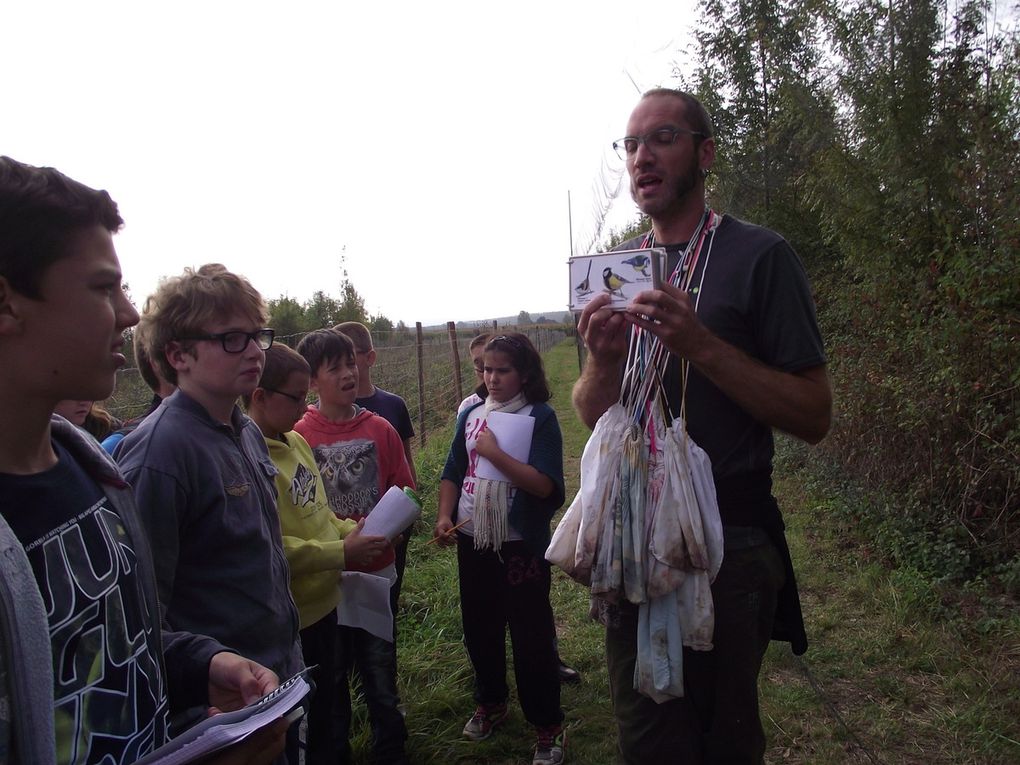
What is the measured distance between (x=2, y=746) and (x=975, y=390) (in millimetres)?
4730

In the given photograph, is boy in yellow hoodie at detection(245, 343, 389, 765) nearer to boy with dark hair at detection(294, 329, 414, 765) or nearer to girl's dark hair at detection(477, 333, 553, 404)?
boy with dark hair at detection(294, 329, 414, 765)

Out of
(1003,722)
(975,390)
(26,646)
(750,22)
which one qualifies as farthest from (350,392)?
(750,22)

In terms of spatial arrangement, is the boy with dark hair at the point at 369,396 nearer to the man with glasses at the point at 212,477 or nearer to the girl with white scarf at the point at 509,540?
the girl with white scarf at the point at 509,540

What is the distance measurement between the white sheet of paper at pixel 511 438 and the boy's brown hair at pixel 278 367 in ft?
3.23

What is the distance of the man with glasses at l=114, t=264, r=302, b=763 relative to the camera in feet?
5.85

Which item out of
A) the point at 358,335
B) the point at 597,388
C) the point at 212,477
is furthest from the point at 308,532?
the point at 358,335

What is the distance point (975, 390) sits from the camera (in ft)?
13.9

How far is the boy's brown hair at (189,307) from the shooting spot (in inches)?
78.2

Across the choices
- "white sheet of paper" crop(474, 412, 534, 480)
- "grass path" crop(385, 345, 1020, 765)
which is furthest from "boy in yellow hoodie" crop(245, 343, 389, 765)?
"white sheet of paper" crop(474, 412, 534, 480)

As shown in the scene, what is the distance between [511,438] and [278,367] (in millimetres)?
1116

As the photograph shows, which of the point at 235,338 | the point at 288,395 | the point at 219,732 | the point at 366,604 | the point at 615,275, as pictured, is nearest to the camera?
the point at 219,732

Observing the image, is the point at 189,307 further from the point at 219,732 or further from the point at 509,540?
the point at 509,540

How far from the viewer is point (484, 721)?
3.42m

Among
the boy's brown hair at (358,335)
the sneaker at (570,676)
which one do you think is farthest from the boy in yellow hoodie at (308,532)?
the sneaker at (570,676)
